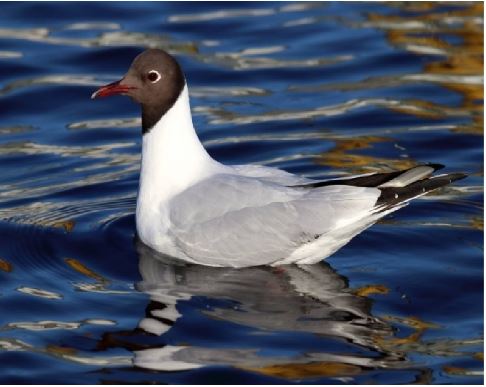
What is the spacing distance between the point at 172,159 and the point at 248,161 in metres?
2.34

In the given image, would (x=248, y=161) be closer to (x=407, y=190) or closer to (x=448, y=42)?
(x=407, y=190)

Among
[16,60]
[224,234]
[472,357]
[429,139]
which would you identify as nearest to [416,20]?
[429,139]

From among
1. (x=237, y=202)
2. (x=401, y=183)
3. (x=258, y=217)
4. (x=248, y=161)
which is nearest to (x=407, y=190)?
(x=401, y=183)

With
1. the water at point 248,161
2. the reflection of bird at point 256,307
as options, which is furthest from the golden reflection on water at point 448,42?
the reflection of bird at point 256,307

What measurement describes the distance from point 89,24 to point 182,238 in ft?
22.2

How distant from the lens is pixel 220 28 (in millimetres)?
14984

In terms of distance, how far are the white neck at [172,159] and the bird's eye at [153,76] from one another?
205 millimetres

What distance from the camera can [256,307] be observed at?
331 inches

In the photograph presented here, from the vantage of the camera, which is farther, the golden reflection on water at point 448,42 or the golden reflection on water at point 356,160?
the golden reflection on water at point 448,42

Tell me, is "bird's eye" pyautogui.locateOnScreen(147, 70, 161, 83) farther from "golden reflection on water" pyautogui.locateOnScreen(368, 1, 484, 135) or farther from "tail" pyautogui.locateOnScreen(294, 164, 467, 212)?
"golden reflection on water" pyautogui.locateOnScreen(368, 1, 484, 135)

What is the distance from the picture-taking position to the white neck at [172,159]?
9180 mm

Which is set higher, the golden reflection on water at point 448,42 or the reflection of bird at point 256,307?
the golden reflection on water at point 448,42

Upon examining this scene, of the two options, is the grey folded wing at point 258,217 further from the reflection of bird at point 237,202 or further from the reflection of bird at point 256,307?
the reflection of bird at point 256,307

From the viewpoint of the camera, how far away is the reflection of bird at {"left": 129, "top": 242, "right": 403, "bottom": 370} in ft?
25.2
